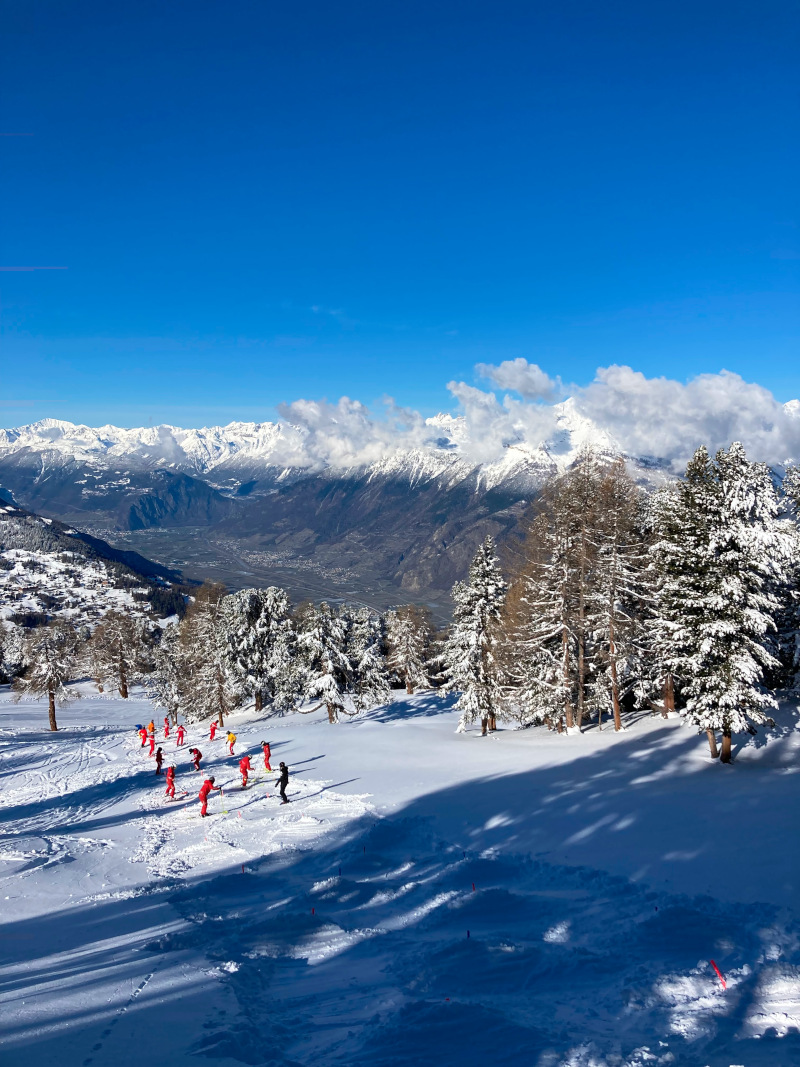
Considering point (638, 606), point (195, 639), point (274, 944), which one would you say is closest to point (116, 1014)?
point (274, 944)

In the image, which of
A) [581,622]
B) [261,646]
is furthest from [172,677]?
[581,622]

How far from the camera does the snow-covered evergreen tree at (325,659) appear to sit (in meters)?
40.8

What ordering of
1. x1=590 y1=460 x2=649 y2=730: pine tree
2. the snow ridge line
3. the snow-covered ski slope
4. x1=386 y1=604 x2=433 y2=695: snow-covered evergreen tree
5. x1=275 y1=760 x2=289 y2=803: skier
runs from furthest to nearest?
1. x1=386 y1=604 x2=433 y2=695: snow-covered evergreen tree
2. x1=590 y1=460 x2=649 y2=730: pine tree
3. x1=275 y1=760 x2=289 y2=803: skier
4. the snow-covered ski slope
5. the snow ridge line

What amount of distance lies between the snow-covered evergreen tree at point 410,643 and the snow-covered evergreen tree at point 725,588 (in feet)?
116

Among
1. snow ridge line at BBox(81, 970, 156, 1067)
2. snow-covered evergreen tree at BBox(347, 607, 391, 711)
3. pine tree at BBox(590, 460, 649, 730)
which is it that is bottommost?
snow-covered evergreen tree at BBox(347, 607, 391, 711)

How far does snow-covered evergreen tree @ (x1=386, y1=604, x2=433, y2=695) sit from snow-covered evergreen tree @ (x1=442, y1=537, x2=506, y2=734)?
21.4 meters

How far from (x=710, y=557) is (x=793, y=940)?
12.5 metres

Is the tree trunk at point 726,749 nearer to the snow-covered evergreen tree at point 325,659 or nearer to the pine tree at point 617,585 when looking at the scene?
the pine tree at point 617,585

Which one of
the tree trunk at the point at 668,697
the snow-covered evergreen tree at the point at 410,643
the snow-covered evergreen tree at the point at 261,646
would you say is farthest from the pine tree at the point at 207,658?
the tree trunk at the point at 668,697

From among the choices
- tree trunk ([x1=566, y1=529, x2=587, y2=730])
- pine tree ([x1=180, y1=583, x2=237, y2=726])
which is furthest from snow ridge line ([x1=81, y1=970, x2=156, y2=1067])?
pine tree ([x1=180, y1=583, x2=237, y2=726])

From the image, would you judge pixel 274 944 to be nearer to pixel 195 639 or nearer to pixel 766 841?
pixel 766 841

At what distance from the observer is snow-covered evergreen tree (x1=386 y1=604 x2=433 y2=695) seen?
182ft

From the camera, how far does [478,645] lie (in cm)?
3234

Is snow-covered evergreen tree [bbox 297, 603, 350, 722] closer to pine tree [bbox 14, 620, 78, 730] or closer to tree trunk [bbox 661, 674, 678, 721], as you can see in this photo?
pine tree [bbox 14, 620, 78, 730]
